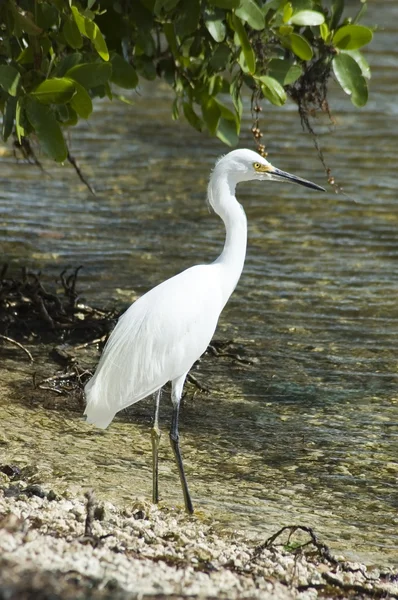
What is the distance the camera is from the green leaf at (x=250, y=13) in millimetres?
5035

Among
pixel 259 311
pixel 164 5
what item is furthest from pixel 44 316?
pixel 164 5

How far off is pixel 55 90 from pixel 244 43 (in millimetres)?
998

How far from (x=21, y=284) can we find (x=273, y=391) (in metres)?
1.82

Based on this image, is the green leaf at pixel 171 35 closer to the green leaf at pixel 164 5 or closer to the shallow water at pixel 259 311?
the green leaf at pixel 164 5

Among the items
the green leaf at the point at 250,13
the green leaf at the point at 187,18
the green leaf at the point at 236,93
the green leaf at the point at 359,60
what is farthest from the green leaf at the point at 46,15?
the green leaf at the point at 359,60

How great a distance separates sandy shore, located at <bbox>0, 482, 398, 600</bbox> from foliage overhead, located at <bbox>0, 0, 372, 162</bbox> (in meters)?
1.87

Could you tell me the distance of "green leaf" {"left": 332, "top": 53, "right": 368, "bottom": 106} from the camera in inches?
209

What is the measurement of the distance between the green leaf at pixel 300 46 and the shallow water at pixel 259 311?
1.89 m

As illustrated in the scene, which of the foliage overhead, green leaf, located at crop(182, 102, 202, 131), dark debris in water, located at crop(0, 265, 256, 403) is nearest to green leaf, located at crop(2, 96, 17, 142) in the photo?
the foliage overhead

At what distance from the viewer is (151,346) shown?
4.55 metres

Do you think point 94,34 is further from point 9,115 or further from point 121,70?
point 121,70

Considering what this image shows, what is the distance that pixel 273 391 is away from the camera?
5922mm

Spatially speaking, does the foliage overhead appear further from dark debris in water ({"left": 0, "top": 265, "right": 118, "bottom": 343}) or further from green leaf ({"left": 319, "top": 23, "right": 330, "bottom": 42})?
dark debris in water ({"left": 0, "top": 265, "right": 118, "bottom": 343})

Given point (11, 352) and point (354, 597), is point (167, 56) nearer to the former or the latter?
point (11, 352)
